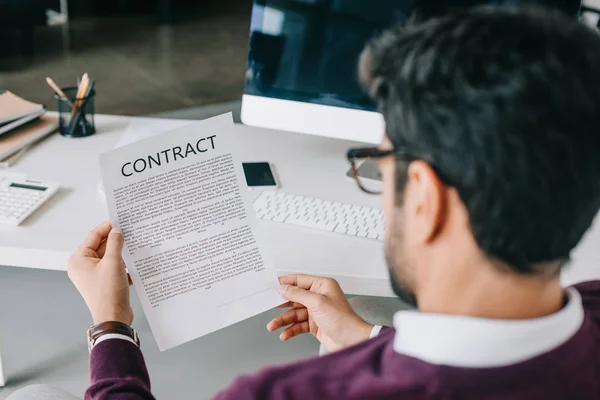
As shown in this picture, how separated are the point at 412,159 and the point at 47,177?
0.93 metres

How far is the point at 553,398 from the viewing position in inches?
22.1

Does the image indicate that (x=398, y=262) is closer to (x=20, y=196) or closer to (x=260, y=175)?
(x=260, y=175)

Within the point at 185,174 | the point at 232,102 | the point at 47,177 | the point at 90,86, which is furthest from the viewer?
the point at 232,102

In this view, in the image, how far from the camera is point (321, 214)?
1.21 metres

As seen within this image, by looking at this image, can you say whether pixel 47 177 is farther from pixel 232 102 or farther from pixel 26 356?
pixel 232 102

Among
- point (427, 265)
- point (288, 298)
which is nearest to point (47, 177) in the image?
point (288, 298)

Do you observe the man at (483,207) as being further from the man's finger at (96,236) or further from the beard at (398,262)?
the man's finger at (96,236)

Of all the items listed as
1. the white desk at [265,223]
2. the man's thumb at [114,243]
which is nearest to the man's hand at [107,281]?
the man's thumb at [114,243]

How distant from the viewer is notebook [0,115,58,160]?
136 cm

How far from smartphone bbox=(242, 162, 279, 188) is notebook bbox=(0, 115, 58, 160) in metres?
0.48

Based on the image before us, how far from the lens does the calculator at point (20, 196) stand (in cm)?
112

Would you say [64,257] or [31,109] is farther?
[31,109]

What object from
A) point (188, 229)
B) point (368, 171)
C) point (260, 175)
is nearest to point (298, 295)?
point (188, 229)

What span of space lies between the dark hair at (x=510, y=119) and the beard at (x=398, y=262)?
0.10 m
